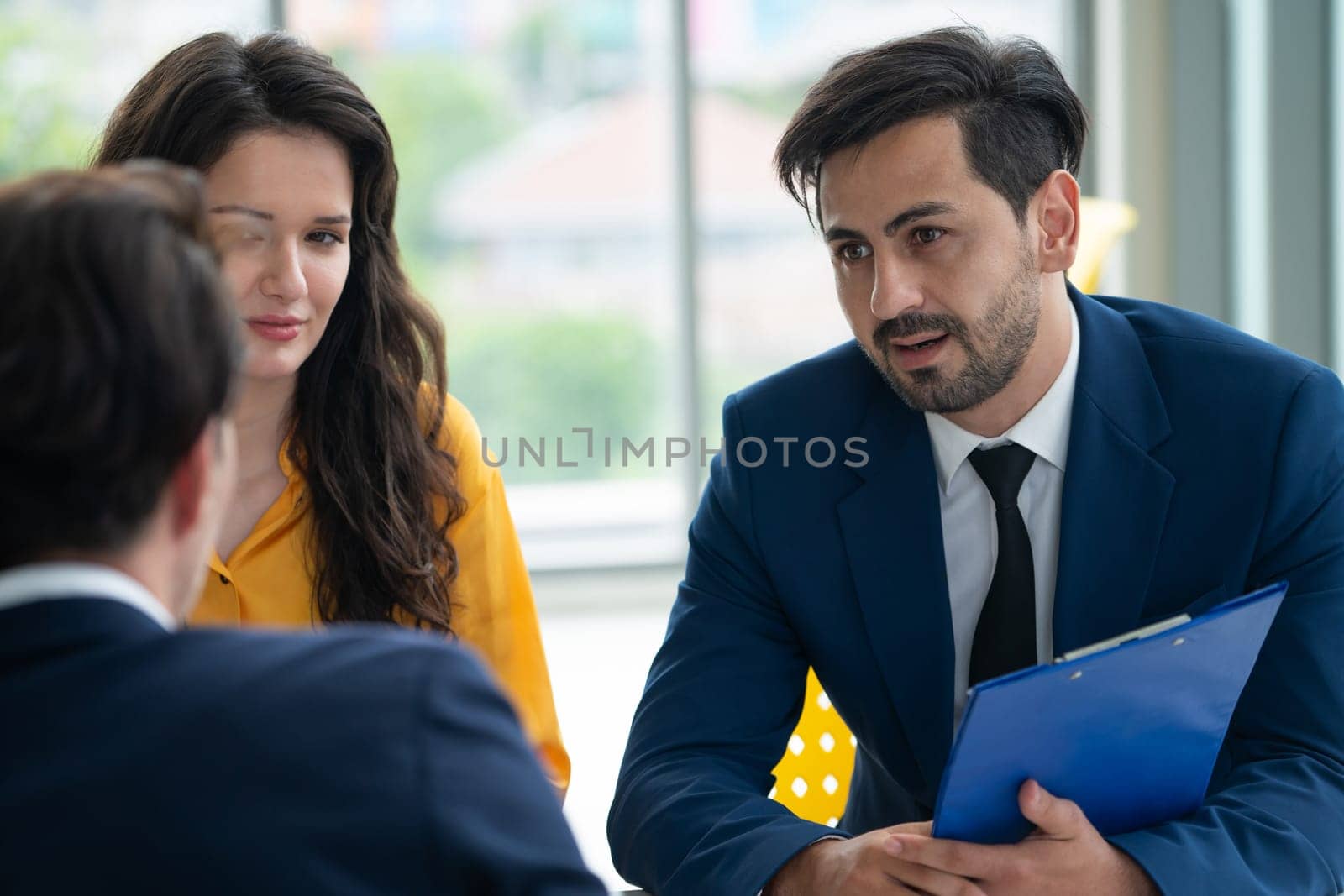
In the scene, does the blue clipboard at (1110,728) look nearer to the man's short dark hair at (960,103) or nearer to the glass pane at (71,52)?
the man's short dark hair at (960,103)

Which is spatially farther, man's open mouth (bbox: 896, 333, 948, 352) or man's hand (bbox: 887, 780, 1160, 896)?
man's open mouth (bbox: 896, 333, 948, 352)

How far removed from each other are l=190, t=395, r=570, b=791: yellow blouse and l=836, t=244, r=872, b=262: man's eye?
0.60 m

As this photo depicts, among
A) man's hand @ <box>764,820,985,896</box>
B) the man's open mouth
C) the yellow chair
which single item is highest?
the man's open mouth

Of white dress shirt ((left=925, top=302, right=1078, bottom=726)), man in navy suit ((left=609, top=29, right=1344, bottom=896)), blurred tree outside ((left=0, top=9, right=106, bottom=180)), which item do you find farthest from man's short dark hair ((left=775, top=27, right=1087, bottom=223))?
blurred tree outside ((left=0, top=9, right=106, bottom=180))

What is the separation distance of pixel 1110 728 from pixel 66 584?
0.82 meters

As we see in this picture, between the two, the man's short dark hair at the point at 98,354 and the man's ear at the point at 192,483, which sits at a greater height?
the man's short dark hair at the point at 98,354

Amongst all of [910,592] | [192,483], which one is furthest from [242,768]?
[910,592]

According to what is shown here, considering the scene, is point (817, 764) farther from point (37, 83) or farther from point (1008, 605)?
point (37, 83)

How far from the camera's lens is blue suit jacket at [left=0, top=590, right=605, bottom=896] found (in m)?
0.70

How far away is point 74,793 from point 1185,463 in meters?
1.20

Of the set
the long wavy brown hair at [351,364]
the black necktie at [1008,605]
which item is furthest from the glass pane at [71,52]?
the black necktie at [1008,605]

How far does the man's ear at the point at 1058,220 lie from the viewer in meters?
1.64

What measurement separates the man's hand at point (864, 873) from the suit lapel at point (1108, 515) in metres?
0.36

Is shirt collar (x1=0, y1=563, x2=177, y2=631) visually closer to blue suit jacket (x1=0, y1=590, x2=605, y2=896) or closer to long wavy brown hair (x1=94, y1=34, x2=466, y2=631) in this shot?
blue suit jacket (x1=0, y1=590, x2=605, y2=896)
